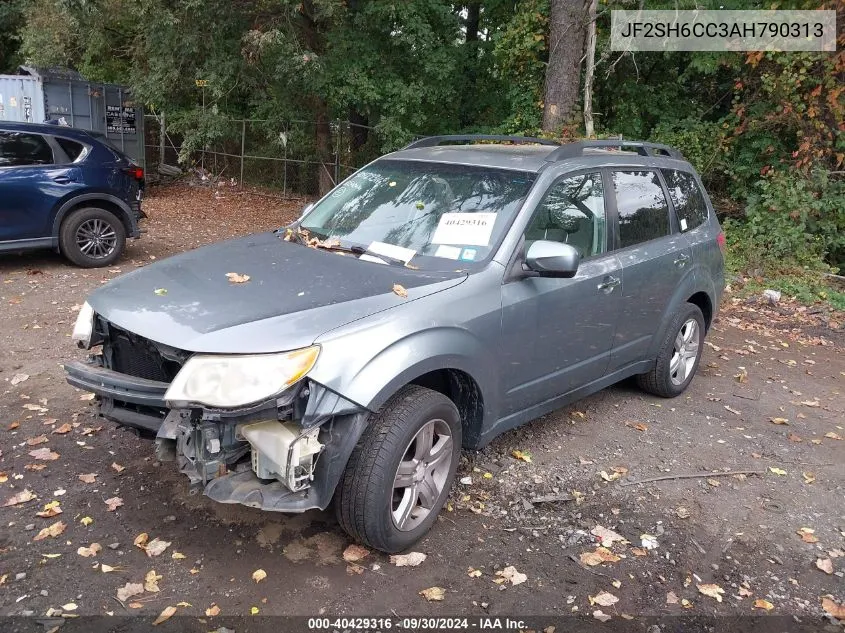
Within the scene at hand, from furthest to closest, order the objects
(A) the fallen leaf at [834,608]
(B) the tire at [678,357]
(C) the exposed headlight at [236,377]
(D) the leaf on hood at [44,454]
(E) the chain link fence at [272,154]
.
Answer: (E) the chain link fence at [272,154] < (B) the tire at [678,357] < (D) the leaf on hood at [44,454] < (A) the fallen leaf at [834,608] < (C) the exposed headlight at [236,377]

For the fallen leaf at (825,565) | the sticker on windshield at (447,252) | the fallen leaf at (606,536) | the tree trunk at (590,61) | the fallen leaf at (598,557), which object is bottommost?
the fallen leaf at (825,565)

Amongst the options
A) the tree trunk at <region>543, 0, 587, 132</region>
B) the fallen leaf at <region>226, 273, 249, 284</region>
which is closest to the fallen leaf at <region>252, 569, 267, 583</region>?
the fallen leaf at <region>226, 273, 249, 284</region>

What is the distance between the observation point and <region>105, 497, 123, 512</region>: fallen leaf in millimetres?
3744

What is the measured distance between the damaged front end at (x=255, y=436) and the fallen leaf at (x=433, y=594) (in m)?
0.61

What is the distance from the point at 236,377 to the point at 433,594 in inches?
50.9

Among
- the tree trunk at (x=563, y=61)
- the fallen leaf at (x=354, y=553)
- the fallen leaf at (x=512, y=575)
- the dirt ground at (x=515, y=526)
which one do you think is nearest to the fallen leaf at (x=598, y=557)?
the dirt ground at (x=515, y=526)

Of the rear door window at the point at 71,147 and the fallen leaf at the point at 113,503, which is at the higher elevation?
the rear door window at the point at 71,147

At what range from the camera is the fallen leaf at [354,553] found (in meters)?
3.42

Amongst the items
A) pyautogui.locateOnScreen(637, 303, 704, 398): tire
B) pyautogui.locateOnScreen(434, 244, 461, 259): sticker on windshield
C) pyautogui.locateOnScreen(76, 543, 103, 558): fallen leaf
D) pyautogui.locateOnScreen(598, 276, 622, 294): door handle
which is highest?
pyautogui.locateOnScreen(434, 244, 461, 259): sticker on windshield

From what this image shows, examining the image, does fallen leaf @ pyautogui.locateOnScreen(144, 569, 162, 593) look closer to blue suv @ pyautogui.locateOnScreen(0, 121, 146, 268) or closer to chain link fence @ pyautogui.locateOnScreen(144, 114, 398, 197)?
blue suv @ pyautogui.locateOnScreen(0, 121, 146, 268)

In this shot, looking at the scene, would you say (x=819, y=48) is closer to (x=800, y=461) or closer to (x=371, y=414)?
(x=800, y=461)

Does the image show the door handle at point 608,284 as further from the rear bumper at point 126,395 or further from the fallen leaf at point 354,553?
the rear bumper at point 126,395

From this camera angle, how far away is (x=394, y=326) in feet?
10.7

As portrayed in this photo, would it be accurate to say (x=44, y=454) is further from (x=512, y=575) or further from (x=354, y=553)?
(x=512, y=575)
